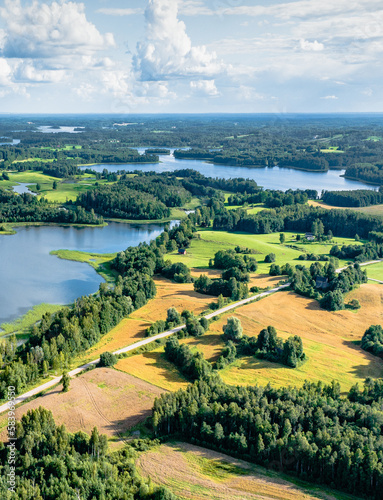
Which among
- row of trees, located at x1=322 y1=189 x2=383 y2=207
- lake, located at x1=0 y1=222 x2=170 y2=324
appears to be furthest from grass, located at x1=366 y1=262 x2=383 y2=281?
row of trees, located at x1=322 y1=189 x2=383 y2=207

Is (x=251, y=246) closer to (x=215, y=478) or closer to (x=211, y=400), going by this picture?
(x=211, y=400)

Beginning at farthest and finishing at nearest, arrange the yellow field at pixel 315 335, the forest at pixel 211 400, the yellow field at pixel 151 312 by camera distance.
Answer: the yellow field at pixel 151 312
the yellow field at pixel 315 335
the forest at pixel 211 400

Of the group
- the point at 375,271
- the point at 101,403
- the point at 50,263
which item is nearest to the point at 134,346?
the point at 101,403

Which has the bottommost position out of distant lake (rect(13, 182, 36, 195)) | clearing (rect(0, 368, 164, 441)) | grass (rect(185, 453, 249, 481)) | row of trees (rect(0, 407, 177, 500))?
grass (rect(185, 453, 249, 481))

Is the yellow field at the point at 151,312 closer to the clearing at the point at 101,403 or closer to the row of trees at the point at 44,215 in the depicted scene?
the clearing at the point at 101,403

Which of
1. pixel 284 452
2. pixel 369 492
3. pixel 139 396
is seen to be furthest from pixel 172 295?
pixel 369 492

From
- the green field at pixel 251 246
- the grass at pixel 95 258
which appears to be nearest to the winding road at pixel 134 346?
the green field at pixel 251 246

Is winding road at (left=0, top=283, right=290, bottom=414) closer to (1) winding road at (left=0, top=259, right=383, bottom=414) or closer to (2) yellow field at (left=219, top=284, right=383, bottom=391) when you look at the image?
(1) winding road at (left=0, top=259, right=383, bottom=414)

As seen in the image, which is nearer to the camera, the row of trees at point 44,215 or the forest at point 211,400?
the forest at point 211,400
